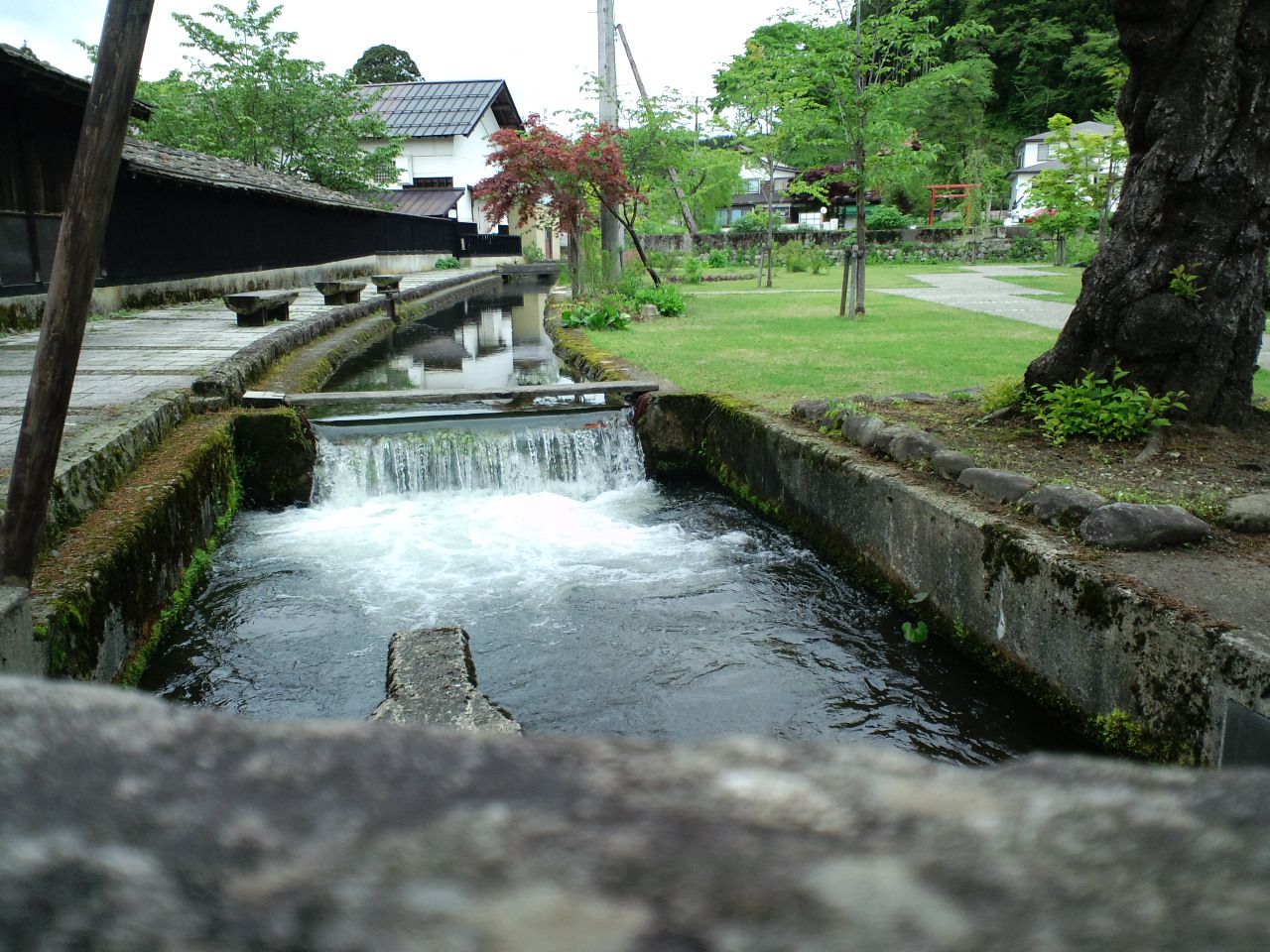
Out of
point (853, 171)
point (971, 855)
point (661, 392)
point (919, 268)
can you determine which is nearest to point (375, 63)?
point (919, 268)

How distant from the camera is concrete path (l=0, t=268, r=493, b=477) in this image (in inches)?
222

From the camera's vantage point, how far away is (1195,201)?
5.39 meters

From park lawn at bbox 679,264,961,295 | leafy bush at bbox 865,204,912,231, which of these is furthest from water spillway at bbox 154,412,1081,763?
leafy bush at bbox 865,204,912,231

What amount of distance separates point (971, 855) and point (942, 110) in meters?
49.0

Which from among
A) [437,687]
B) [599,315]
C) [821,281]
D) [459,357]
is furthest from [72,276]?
[821,281]

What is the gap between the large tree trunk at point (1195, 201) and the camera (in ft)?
17.1

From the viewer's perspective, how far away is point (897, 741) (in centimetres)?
400

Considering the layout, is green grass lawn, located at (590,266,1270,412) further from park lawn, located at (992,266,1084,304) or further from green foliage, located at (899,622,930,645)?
green foliage, located at (899,622,930,645)

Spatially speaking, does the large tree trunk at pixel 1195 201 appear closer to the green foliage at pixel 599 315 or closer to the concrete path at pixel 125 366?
the concrete path at pixel 125 366

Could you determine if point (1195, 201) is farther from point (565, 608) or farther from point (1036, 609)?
point (565, 608)

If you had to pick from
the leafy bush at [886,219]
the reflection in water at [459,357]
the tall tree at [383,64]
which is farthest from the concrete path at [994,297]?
the tall tree at [383,64]

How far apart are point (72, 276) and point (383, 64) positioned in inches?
2376

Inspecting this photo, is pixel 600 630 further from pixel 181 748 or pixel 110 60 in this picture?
pixel 181 748

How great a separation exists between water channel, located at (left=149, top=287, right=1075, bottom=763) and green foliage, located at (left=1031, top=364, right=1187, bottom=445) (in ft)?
5.10
